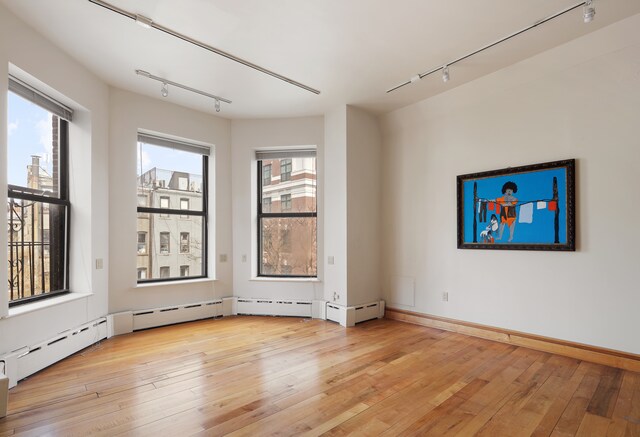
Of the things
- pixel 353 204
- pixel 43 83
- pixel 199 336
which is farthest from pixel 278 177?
pixel 43 83

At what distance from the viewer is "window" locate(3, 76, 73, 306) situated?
307cm

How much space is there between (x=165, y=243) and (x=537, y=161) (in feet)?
15.9

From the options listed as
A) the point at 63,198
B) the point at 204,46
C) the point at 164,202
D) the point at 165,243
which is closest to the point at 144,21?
the point at 204,46

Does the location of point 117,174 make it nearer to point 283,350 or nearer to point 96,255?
point 96,255

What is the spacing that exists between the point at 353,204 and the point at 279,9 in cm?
267

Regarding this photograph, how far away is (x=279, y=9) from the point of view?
8.93ft

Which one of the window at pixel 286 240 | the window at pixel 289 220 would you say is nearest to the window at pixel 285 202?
the window at pixel 289 220

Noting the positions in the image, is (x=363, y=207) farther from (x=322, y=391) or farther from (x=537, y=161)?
(x=322, y=391)

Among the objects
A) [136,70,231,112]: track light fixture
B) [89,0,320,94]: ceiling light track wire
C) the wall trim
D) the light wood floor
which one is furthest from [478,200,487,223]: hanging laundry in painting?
[136,70,231,112]: track light fixture

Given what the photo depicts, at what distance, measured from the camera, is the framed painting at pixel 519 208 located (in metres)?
3.39

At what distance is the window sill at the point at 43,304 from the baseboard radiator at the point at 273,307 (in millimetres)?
2077

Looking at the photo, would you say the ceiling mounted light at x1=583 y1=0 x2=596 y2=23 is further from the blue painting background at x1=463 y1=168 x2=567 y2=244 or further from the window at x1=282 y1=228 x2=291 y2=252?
the window at x1=282 y1=228 x2=291 y2=252

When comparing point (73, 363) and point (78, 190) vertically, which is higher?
point (78, 190)

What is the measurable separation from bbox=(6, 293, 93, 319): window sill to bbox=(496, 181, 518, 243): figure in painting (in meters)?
4.76
